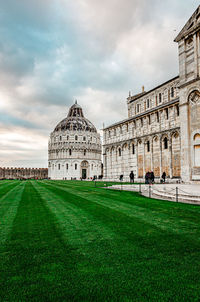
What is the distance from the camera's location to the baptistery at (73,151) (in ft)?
368

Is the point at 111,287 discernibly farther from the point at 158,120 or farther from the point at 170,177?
the point at 158,120

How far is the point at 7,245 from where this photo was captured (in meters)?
5.64

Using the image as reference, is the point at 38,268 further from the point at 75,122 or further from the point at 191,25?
the point at 75,122

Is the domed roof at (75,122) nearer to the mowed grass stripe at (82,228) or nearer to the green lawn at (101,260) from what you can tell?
the mowed grass stripe at (82,228)

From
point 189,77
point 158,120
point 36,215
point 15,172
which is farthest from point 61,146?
point 36,215

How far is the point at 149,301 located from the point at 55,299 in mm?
1352

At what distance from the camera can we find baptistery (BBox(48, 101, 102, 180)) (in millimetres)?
112156

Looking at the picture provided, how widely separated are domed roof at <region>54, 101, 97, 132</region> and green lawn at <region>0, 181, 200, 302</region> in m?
111

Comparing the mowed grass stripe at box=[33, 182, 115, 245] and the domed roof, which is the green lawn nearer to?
the mowed grass stripe at box=[33, 182, 115, 245]

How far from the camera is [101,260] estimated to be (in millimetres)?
4641

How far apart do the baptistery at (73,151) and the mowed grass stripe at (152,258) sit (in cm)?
10375

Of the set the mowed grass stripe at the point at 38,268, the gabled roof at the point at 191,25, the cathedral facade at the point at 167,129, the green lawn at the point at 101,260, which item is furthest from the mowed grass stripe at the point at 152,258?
the gabled roof at the point at 191,25

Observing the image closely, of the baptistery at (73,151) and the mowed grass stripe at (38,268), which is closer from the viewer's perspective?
the mowed grass stripe at (38,268)

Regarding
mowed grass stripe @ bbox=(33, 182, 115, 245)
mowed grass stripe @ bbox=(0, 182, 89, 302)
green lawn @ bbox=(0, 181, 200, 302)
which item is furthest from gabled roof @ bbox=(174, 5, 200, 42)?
mowed grass stripe @ bbox=(0, 182, 89, 302)
